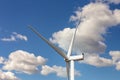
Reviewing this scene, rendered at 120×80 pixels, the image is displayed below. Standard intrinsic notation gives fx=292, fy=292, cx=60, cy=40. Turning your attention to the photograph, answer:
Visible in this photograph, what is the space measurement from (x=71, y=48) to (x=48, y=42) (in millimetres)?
10891

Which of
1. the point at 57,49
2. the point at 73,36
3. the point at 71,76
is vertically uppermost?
the point at 73,36

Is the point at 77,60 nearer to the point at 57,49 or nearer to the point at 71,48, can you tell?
the point at 71,48

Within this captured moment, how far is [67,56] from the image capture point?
95688mm

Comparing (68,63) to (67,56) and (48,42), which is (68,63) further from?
(48,42)

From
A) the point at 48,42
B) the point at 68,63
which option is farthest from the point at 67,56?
the point at 48,42

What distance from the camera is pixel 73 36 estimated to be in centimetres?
9575

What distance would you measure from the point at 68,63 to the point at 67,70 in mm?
3498

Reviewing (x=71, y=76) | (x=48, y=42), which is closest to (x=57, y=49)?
(x=48, y=42)

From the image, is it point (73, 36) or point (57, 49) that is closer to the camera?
point (57, 49)

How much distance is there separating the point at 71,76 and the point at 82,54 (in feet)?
27.6

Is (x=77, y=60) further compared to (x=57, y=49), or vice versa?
(x=77, y=60)

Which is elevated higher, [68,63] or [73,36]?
[73,36]

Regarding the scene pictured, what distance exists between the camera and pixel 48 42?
8644 cm

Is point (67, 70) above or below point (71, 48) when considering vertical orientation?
below
